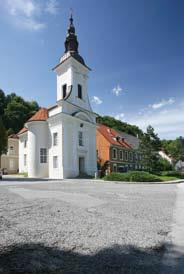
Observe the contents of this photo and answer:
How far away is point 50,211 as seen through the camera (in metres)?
7.30

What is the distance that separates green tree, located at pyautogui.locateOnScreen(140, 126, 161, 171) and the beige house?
2584 cm

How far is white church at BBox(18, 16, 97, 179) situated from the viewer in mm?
31892

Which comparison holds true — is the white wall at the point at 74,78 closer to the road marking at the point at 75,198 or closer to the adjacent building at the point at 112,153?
the adjacent building at the point at 112,153

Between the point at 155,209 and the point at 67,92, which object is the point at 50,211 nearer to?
the point at 155,209

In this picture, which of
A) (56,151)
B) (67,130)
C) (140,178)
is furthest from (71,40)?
(140,178)

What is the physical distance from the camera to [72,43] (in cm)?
3694

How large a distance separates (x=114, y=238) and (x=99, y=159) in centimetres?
3951

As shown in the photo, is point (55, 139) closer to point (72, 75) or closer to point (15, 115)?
point (72, 75)

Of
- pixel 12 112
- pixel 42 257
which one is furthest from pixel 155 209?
pixel 12 112

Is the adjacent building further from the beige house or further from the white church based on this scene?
the beige house

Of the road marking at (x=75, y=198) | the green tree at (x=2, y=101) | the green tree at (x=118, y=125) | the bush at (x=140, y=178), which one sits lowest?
the bush at (x=140, y=178)

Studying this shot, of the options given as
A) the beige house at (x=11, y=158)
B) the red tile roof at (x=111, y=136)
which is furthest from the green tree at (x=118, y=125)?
the beige house at (x=11, y=158)

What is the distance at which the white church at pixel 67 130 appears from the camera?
31892 millimetres

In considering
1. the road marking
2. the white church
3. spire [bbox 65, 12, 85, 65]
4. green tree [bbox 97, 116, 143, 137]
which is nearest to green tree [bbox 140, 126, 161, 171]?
the white church
